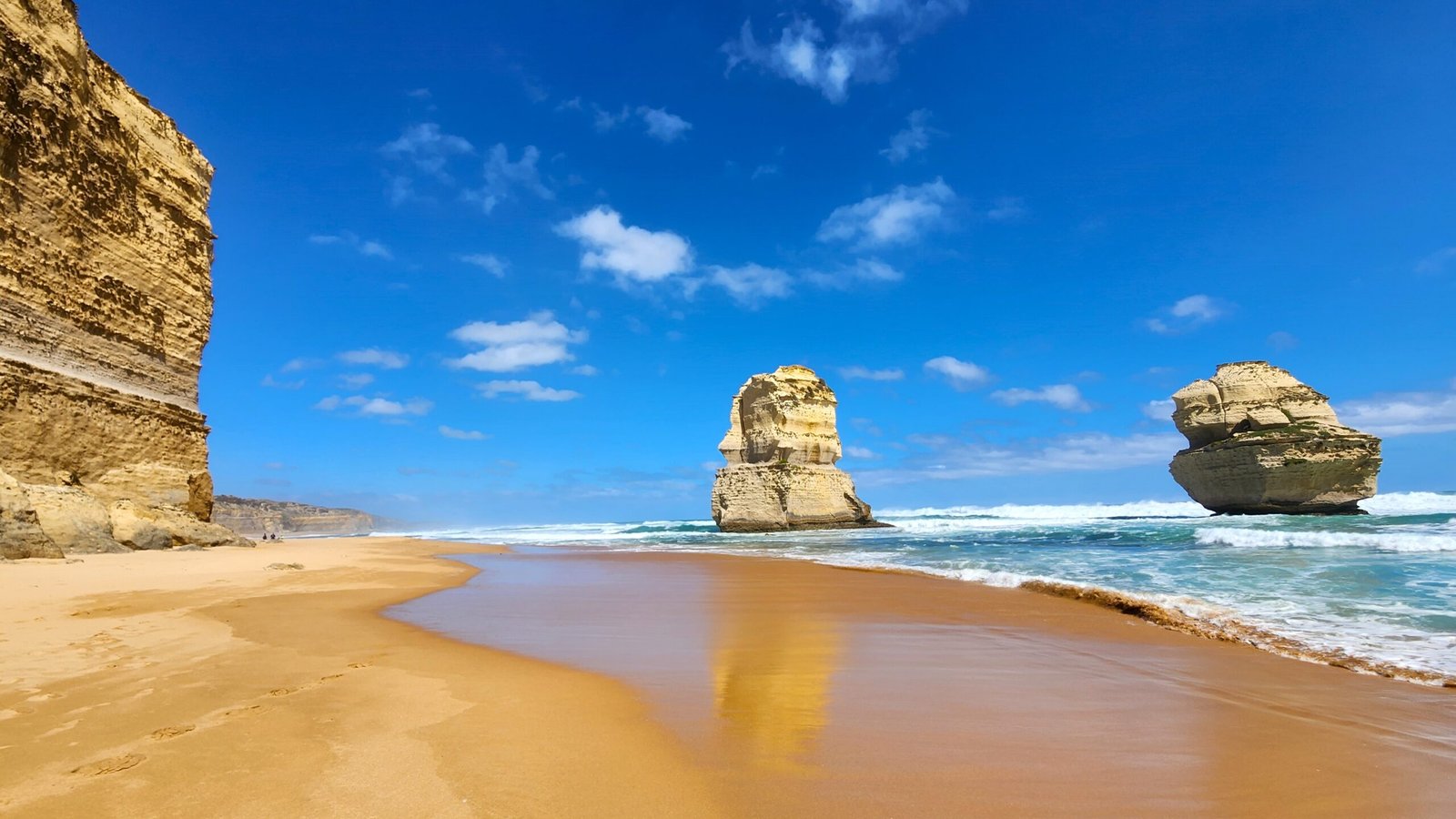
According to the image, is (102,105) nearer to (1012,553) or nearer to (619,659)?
(619,659)

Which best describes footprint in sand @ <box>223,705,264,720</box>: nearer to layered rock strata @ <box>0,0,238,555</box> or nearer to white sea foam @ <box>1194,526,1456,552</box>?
layered rock strata @ <box>0,0,238,555</box>

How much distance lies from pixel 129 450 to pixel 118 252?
195 inches

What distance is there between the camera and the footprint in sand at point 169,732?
281 centimetres

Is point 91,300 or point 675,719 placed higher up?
point 91,300

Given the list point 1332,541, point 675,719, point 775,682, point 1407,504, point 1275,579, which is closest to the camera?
point 675,719

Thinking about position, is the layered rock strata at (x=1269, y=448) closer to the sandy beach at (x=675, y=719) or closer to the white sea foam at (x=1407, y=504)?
the white sea foam at (x=1407, y=504)

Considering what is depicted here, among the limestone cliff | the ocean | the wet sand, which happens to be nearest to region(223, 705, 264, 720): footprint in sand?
the wet sand

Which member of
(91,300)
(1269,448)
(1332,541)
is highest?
(91,300)

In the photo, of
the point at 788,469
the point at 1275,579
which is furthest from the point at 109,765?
the point at 788,469

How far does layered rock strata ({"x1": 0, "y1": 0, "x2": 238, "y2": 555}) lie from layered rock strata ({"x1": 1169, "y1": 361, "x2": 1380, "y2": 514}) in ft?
155

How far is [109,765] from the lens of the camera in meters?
2.47

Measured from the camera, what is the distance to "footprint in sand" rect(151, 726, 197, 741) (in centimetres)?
281

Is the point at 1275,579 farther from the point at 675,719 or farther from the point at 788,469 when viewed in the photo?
the point at 788,469

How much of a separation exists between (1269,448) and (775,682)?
142 ft
